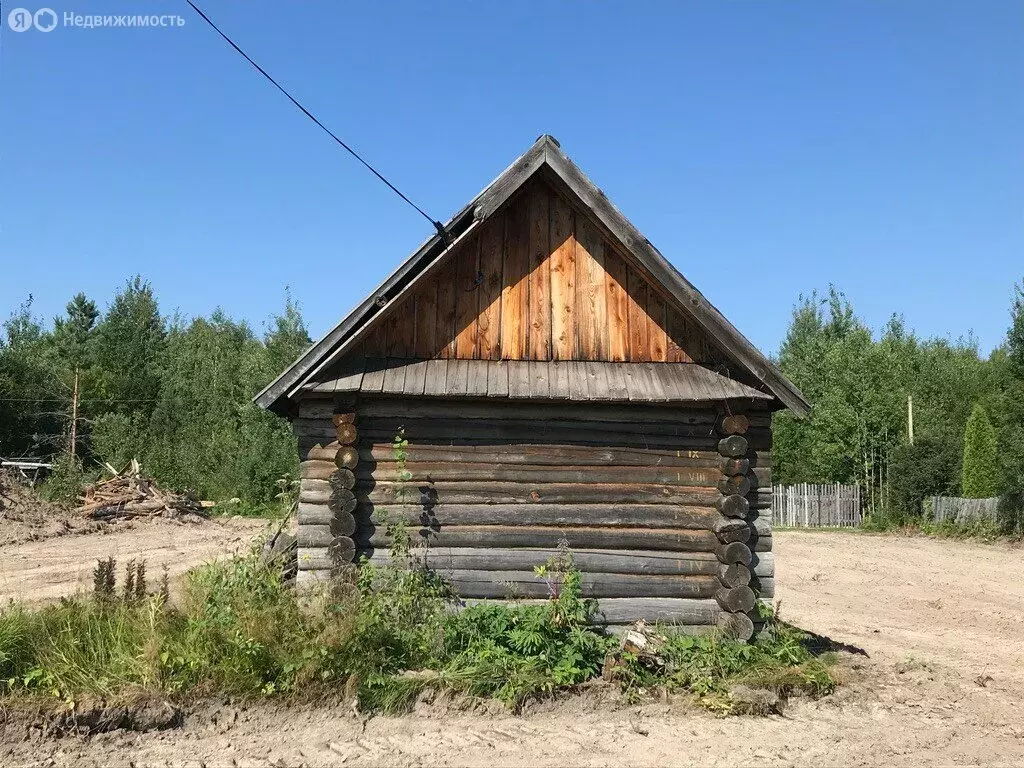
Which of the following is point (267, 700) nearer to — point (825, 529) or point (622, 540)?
point (622, 540)

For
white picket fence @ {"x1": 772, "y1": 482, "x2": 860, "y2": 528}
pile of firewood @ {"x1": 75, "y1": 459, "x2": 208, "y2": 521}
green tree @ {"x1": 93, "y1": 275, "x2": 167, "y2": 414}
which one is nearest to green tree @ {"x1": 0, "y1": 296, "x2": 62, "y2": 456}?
green tree @ {"x1": 93, "y1": 275, "x2": 167, "y2": 414}

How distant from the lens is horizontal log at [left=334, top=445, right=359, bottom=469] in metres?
8.17

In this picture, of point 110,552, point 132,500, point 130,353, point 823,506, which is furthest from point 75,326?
point 823,506

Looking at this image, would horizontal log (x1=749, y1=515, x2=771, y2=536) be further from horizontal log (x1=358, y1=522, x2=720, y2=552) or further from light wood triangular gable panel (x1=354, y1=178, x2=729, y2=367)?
light wood triangular gable panel (x1=354, y1=178, x2=729, y2=367)

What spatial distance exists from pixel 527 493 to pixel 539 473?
0.24 m

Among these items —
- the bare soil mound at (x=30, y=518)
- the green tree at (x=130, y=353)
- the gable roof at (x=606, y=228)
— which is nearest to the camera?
the gable roof at (x=606, y=228)

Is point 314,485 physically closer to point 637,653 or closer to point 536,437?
point 536,437

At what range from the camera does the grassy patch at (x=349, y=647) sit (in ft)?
22.9

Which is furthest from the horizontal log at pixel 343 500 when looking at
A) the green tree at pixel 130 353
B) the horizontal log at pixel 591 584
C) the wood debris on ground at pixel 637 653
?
the green tree at pixel 130 353

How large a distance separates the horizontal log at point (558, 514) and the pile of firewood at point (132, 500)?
1993 centimetres

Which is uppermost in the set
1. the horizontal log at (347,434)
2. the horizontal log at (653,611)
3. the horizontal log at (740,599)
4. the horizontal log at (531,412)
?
the horizontal log at (531,412)

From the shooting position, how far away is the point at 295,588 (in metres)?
8.05

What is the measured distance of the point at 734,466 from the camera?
27.5ft

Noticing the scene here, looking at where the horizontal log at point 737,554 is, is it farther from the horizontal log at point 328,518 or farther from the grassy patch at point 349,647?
the horizontal log at point 328,518
